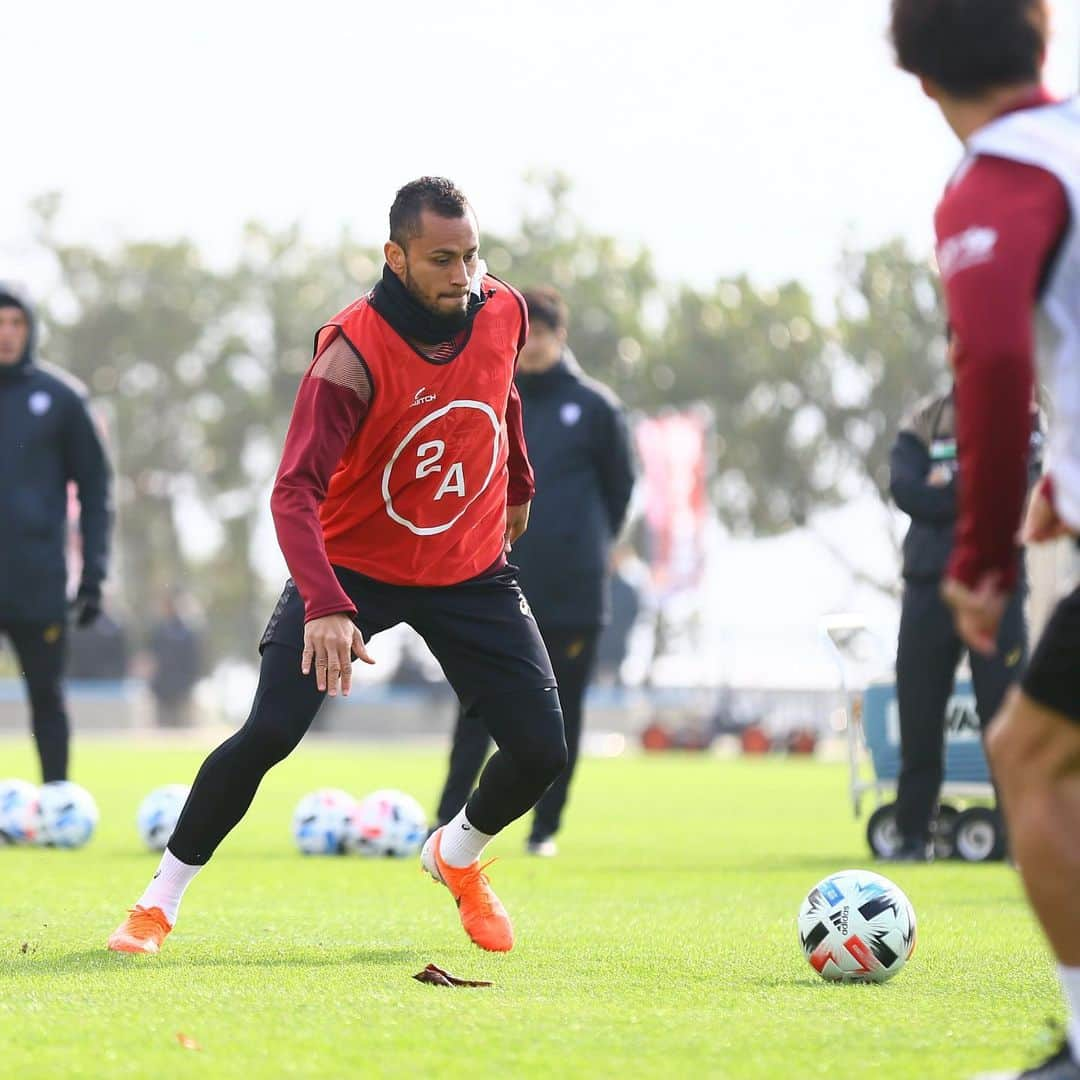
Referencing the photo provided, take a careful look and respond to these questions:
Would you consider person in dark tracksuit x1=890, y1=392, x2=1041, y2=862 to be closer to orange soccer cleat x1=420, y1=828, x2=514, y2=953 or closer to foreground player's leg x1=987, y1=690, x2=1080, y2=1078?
orange soccer cleat x1=420, y1=828, x2=514, y2=953

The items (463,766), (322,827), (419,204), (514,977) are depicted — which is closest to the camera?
(514,977)

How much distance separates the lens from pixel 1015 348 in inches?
150

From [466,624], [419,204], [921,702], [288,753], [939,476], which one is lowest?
[921,702]

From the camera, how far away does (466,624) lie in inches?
261

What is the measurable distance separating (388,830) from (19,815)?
76.7 inches

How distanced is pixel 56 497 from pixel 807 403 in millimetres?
48892

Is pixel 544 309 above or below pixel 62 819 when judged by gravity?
above

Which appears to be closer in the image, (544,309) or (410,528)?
(410,528)

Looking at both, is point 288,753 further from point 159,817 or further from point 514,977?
point 159,817

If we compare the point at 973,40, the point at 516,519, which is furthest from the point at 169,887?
the point at 973,40

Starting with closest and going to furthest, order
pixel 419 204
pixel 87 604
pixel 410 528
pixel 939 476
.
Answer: pixel 419 204
pixel 410 528
pixel 939 476
pixel 87 604

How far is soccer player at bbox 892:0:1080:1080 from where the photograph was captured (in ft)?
12.6

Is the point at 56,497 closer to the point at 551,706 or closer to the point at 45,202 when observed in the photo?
the point at 551,706

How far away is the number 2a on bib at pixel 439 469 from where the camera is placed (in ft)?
21.2
